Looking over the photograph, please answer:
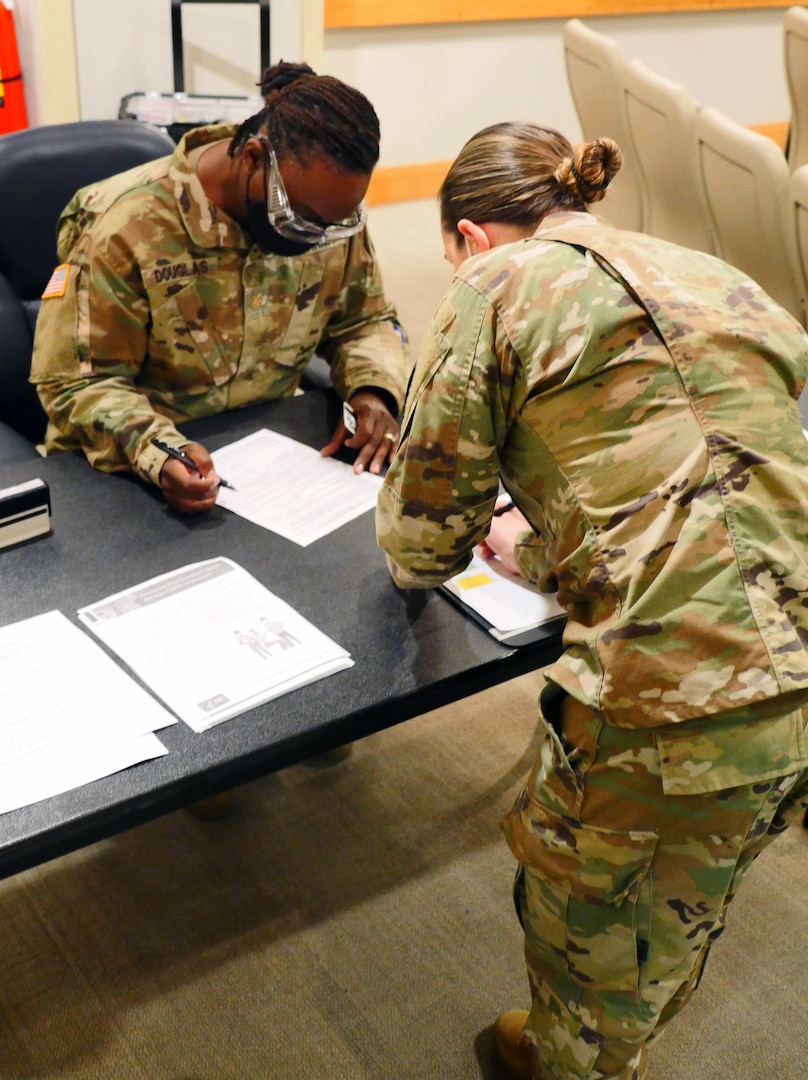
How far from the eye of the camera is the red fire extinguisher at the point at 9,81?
3561 millimetres

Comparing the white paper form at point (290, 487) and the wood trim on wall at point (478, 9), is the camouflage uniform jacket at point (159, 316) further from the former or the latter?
the wood trim on wall at point (478, 9)

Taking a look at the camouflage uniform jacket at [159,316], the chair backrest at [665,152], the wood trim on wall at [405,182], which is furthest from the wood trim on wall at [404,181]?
the camouflage uniform jacket at [159,316]

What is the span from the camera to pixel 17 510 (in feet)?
4.74

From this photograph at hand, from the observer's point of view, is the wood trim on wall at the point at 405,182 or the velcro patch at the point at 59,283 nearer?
the velcro patch at the point at 59,283

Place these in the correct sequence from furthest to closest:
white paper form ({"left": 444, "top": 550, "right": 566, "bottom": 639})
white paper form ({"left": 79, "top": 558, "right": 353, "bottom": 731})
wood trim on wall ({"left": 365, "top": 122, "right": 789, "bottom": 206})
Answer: wood trim on wall ({"left": 365, "top": 122, "right": 789, "bottom": 206})
white paper form ({"left": 444, "top": 550, "right": 566, "bottom": 639})
white paper form ({"left": 79, "top": 558, "right": 353, "bottom": 731})

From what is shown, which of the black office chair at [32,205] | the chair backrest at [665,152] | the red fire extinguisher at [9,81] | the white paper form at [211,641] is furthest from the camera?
the red fire extinguisher at [9,81]

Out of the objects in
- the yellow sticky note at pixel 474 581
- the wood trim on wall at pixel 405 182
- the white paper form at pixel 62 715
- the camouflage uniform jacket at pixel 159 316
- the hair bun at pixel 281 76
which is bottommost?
the wood trim on wall at pixel 405 182

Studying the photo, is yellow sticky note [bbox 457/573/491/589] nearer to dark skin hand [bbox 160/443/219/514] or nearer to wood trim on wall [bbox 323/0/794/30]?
dark skin hand [bbox 160/443/219/514]

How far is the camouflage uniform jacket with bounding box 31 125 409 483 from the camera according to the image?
1.66m

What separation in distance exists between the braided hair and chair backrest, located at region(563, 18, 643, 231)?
2.10 meters

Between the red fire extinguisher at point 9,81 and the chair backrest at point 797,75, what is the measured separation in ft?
8.54

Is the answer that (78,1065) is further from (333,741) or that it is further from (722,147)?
(722,147)

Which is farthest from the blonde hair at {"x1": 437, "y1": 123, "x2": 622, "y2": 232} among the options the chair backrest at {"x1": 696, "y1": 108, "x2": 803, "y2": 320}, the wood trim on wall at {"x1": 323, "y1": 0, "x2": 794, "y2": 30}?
the wood trim on wall at {"x1": 323, "y1": 0, "x2": 794, "y2": 30}

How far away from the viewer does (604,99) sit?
3729 millimetres
